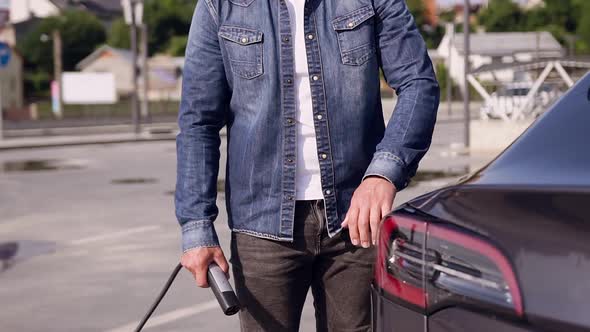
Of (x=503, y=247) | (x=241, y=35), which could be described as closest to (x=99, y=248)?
(x=241, y=35)

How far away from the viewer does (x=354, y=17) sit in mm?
2885

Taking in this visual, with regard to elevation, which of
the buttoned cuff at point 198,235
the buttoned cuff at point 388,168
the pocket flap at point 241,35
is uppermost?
the pocket flap at point 241,35

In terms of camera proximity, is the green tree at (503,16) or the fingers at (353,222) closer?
the fingers at (353,222)

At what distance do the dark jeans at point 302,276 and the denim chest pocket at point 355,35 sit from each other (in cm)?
40

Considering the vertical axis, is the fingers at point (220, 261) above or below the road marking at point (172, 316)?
above

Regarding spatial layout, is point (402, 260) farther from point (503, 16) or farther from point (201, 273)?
point (503, 16)

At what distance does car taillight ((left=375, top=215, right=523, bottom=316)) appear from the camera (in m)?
1.95

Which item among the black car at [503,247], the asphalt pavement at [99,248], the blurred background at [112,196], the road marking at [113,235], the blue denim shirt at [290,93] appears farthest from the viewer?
the road marking at [113,235]

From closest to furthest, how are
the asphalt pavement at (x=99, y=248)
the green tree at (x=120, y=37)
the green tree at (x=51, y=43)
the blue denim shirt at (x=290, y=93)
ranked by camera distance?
the blue denim shirt at (x=290, y=93)
the asphalt pavement at (x=99, y=248)
the green tree at (x=51, y=43)
the green tree at (x=120, y=37)

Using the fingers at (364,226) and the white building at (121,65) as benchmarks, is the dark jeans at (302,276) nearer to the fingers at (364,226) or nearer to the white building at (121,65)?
the fingers at (364,226)

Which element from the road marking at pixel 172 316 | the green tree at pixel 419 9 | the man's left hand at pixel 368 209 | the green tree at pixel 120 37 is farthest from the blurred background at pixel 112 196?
the green tree at pixel 120 37

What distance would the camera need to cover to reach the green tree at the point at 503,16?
107375 millimetres

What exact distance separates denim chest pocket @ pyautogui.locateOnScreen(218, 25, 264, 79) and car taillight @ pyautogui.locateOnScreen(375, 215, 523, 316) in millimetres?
750

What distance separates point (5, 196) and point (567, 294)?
13496mm
